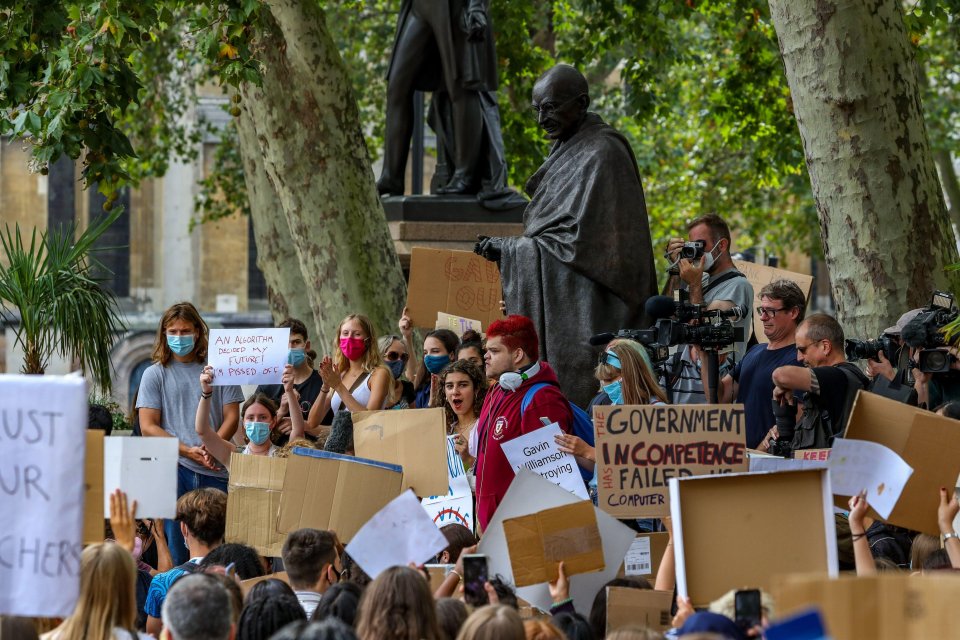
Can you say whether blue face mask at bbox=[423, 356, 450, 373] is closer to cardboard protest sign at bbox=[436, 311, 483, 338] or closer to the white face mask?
cardboard protest sign at bbox=[436, 311, 483, 338]

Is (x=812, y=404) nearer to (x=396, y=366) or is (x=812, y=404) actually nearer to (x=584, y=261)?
(x=584, y=261)

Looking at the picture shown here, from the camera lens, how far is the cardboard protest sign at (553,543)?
5699 millimetres

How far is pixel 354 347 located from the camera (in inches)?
367

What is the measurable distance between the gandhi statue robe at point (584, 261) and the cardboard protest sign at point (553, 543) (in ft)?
7.95

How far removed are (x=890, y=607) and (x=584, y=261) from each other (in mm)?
4635

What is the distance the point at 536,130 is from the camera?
21547 millimetres

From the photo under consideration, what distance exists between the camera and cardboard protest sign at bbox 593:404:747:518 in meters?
6.16

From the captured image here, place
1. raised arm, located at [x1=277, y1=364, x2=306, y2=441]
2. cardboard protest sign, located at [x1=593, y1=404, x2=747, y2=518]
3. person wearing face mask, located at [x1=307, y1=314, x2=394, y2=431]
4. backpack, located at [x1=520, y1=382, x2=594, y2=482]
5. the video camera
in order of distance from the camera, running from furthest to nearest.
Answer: person wearing face mask, located at [x1=307, y1=314, x2=394, y2=431]
raised arm, located at [x1=277, y1=364, x2=306, y2=441]
backpack, located at [x1=520, y1=382, x2=594, y2=482]
the video camera
cardboard protest sign, located at [x1=593, y1=404, x2=747, y2=518]

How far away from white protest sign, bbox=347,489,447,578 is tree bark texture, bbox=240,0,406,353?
7.87 metres

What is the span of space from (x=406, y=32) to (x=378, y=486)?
5842mm

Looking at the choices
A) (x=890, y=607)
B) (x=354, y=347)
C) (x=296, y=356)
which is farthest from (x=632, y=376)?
(x=890, y=607)

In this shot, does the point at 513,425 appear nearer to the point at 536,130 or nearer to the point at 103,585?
the point at 103,585

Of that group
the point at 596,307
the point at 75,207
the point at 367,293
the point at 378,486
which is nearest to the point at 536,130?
the point at 367,293

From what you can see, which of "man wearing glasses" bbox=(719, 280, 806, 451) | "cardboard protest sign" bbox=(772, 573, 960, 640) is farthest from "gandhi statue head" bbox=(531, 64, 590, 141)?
"cardboard protest sign" bbox=(772, 573, 960, 640)
